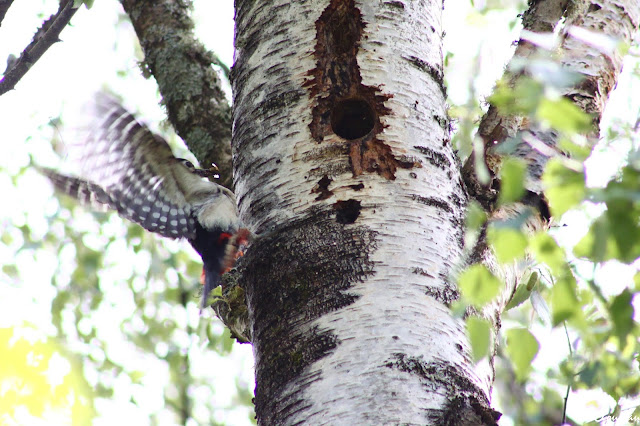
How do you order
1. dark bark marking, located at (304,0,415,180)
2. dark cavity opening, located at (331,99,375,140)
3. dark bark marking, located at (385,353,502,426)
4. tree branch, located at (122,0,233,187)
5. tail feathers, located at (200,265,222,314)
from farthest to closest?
tail feathers, located at (200,265,222,314), tree branch, located at (122,0,233,187), dark cavity opening, located at (331,99,375,140), dark bark marking, located at (304,0,415,180), dark bark marking, located at (385,353,502,426)

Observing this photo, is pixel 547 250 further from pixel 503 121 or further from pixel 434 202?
pixel 503 121

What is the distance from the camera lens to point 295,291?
171 cm

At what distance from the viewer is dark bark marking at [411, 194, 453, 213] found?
6.06ft

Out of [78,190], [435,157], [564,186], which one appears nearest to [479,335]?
[564,186]

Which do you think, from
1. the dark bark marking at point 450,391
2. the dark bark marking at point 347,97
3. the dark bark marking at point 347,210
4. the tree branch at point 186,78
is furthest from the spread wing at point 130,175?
the dark bark marking at point 450,391

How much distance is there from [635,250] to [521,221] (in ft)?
0.60

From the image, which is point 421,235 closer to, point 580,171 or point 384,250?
point 384,250

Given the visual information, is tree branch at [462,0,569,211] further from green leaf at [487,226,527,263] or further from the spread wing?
the spread wing

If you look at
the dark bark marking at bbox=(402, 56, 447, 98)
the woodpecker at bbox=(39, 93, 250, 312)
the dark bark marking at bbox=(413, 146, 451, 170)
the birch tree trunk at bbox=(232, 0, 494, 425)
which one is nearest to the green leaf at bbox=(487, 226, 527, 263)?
the birch tree trunk at bbox=(232, 0, 494, 425)

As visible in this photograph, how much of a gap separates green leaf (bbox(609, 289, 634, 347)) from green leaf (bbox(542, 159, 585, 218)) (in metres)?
0.16

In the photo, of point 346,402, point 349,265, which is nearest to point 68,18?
point 349,265

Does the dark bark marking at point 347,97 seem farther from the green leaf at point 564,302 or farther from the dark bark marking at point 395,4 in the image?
the green leaf at point 564,302

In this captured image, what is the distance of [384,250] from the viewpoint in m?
1.72

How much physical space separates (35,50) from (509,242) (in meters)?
2.14
